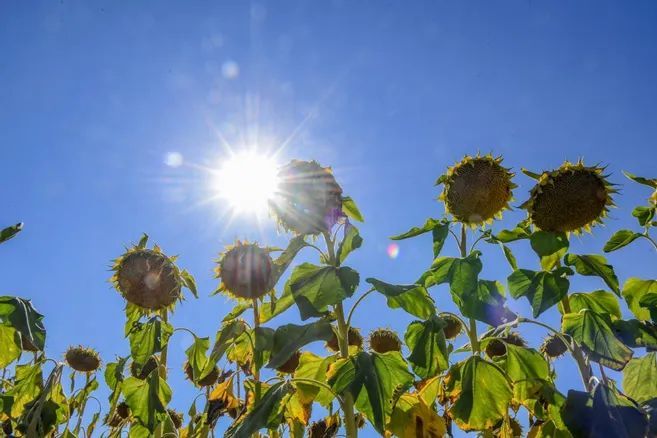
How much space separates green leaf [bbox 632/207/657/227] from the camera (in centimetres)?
319

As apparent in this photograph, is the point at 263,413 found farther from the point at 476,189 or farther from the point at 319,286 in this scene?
the point at 476,189

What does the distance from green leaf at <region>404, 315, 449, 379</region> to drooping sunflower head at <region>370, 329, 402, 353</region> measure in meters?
2.50

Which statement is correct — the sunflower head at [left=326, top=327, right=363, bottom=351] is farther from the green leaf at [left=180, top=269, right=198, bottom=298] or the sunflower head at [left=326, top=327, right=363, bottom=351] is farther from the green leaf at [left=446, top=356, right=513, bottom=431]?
the green leaf at [left=446, top=356, right=513, bottom=431]

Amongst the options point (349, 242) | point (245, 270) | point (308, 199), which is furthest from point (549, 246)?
point (245, 270)

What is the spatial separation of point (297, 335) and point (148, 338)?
46.1 inches

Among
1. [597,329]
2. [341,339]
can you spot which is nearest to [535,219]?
[597,329]

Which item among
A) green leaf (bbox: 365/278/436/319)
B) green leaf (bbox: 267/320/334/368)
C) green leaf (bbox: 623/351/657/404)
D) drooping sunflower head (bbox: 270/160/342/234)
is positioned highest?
drooping sunflower head (bbox: 270/160/342/234)

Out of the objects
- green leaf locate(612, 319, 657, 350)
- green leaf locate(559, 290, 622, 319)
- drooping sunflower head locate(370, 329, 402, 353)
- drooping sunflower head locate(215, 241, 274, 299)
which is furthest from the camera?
drooping sunflower head locate(370, 329, 402, 353)

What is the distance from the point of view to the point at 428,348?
2938 mm

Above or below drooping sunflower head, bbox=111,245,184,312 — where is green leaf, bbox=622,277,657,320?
below

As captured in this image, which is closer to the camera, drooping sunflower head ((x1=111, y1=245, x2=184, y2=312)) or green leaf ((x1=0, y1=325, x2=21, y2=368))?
green leaf ((x1=0, y1=325, x2=21, y2=368))

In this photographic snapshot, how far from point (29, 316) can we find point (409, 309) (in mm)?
2140

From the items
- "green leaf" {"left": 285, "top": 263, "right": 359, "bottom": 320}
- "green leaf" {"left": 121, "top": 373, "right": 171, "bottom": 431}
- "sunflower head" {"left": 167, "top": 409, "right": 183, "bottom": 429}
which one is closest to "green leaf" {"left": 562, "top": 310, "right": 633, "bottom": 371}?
"green leaf" {"left": 285, "top": 263, "right": 359, "bottom": 320}

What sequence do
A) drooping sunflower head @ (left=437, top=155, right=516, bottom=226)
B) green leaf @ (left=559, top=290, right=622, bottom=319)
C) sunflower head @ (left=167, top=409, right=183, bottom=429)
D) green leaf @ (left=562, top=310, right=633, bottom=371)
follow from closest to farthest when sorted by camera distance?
green leaf @ (left=562, top=310, right=633, bottom=371) < green leaf @ (left=559, top=290, right=622, bottom=319) < drooping sunflower head @ (left=437, top=155, right=516, bottom=226) < sunflower head @ (left=167, top=409, right=183, bottom=429)
